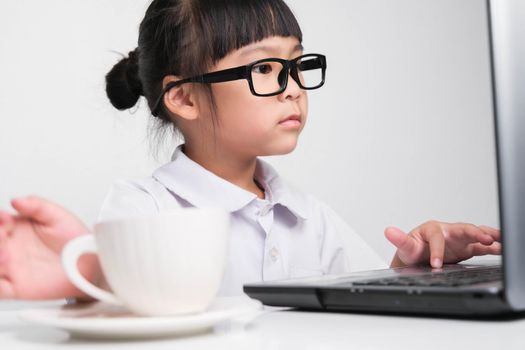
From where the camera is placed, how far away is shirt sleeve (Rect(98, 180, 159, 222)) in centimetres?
111

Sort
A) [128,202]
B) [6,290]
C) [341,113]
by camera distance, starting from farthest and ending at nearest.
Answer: [341,113], [128,202], [6,290]

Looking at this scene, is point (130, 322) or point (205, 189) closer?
point (130, 322)

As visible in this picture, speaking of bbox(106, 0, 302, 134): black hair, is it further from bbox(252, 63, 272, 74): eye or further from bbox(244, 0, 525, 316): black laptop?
bbox(244, 0, 525, 316): black laptop

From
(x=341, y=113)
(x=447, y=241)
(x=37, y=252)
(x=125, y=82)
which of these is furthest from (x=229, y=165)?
(x=341, y=113)

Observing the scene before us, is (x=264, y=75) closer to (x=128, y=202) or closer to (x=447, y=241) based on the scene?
(x=128, y=202)

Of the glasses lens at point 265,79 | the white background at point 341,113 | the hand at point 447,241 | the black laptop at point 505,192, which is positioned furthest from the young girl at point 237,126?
the black laptop at point 505,192

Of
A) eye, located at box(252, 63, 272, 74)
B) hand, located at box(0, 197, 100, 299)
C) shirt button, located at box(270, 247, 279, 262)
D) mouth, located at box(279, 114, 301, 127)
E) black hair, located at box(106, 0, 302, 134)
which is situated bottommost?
shirt button, located at box(270, 247, 279, 262)

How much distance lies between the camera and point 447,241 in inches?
38.8

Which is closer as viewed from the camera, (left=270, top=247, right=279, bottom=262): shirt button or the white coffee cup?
the white coffee cup

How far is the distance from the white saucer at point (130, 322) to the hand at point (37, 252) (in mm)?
44

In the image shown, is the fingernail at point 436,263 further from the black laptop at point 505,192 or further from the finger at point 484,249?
the black laptop at point 505,192

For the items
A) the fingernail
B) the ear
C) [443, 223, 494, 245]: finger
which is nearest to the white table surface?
the fingernail

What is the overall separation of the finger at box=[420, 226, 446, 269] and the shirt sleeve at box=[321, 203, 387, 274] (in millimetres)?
376

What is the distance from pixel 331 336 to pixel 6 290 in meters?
0.27
